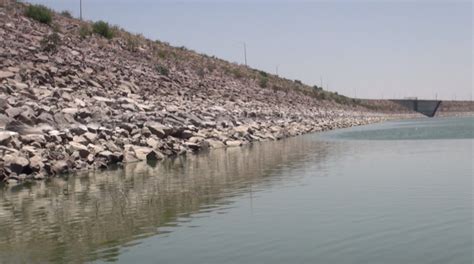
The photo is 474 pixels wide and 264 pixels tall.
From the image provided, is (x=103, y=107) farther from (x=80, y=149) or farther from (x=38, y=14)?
(x=38, y=14)

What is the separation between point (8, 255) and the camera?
10148mm

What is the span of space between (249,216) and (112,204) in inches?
174

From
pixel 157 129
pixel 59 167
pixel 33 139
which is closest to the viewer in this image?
pixel 59 167

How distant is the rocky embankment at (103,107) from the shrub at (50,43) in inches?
4.6

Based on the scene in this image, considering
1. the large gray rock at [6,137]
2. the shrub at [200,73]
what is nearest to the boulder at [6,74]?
the large gray rock at [6,137]

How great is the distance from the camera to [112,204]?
1491 cm

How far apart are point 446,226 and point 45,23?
45.8m

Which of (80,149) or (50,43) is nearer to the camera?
(80,149)

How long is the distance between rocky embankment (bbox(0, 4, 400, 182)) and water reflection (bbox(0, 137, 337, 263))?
2.08 meters

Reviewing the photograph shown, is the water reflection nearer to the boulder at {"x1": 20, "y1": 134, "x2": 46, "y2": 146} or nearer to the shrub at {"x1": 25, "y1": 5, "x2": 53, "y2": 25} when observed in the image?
the boulder at {"x1": 20, "y1": 134, "x2": 46, "y2": 146}

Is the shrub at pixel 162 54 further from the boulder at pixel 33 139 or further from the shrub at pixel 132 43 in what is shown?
the boulder at pixel 33 139

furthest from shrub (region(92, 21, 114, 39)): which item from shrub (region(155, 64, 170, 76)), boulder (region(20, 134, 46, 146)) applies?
boulder (region(20, 134, 46, 146))

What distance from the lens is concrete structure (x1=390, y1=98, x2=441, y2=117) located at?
151 meters

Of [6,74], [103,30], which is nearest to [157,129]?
[6,74]
